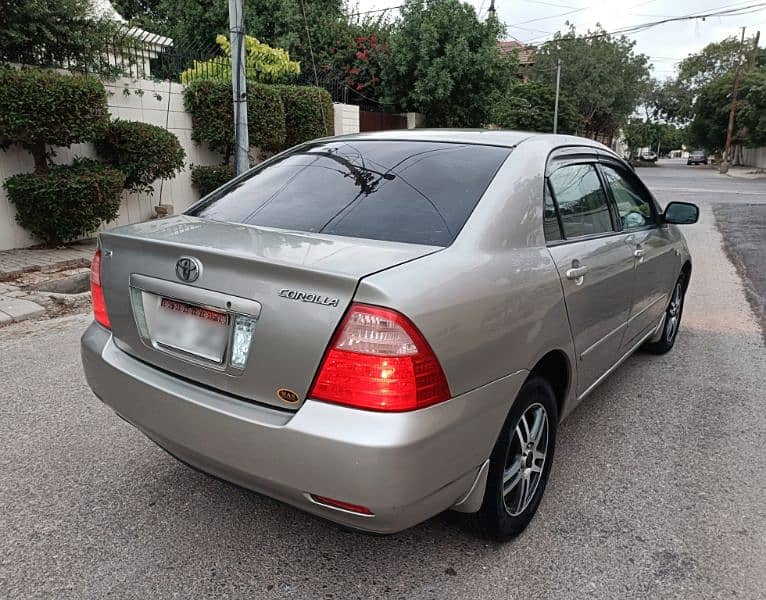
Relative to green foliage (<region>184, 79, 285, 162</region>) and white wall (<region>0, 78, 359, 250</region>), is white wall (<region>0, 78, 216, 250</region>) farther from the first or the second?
green foliage (<region>184, 79, 285, 162</region>)

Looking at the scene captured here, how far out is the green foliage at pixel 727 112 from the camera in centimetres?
3915

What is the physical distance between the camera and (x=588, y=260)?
2.96m

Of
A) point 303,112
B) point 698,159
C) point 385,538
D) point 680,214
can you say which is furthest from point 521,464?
point 698,159

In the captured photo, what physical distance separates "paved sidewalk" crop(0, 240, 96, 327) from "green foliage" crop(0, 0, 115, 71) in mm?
2335

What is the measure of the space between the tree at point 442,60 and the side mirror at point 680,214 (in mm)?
13690

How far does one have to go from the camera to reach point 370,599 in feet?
7.32

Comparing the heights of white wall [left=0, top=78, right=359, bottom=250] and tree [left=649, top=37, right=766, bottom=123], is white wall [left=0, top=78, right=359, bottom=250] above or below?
below

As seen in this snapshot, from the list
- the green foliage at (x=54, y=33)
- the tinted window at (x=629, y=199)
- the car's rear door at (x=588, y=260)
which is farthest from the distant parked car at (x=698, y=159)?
the car's rear door at (x=588, y=260)

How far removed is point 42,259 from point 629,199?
6876 mm

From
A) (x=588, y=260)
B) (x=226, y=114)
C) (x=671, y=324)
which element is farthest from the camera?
(x=226, y=114)

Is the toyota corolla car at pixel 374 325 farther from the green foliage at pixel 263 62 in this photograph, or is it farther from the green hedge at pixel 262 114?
the green foliage at pixel 263 62

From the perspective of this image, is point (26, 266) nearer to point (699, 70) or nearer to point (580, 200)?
point (580, 200)

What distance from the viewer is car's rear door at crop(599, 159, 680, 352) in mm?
3674

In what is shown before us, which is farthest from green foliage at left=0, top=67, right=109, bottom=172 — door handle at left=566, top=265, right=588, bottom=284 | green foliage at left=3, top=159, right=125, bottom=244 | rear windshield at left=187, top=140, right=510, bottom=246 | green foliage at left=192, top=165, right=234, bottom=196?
door handle at left=566, top=265, right=588, bottom=284
